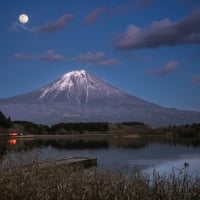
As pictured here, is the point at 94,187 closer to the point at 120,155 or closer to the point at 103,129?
the point at 120,155

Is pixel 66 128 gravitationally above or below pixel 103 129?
above

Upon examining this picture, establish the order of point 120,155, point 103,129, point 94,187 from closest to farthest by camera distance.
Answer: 1. point 94,187
2. point 120,155
3. point 103,129

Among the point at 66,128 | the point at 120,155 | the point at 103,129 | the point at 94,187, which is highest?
the point at 66,128

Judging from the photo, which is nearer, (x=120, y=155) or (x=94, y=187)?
(x=94, y=187)

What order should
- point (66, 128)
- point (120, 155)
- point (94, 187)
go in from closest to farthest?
point (94, 187), point (120, 155), point (66, 128)

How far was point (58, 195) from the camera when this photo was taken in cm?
935

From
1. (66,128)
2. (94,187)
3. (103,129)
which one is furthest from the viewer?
(103,129)

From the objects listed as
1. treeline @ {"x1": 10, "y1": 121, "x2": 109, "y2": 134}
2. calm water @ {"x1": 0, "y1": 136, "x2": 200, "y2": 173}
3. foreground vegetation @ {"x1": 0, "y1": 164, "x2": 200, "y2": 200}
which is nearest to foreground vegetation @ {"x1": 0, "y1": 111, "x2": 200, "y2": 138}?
treeline @ {"x1": 10, "y1": 121, "x2": 109, "y2": 134}

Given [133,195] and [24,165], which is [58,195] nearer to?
[133,195]

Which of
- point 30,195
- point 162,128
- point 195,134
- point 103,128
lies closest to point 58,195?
point 30,195

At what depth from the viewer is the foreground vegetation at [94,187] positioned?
9429mm

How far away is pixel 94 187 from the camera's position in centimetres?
997

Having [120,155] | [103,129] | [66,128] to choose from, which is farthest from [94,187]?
[103,129]

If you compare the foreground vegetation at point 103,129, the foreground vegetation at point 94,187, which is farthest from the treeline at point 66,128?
the foreground vegetation at point 94,187
